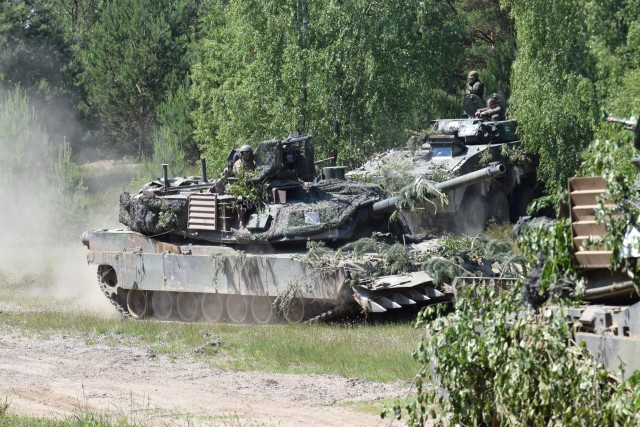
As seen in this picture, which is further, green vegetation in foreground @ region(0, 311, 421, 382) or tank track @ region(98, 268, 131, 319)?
tank track @ region(98, 268, 131, 319)

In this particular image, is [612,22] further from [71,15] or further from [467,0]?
[71,15]

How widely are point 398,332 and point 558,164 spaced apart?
10.3 meters

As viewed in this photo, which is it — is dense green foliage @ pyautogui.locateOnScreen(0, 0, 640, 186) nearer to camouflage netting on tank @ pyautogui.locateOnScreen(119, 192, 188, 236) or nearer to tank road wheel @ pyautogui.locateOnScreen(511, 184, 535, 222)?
tank road wheel @ pyautogui.locateOnScreen(511, 184, 535, 222)

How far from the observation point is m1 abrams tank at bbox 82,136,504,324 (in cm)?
1555

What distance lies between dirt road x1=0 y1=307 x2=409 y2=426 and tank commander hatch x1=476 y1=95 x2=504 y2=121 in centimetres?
1240

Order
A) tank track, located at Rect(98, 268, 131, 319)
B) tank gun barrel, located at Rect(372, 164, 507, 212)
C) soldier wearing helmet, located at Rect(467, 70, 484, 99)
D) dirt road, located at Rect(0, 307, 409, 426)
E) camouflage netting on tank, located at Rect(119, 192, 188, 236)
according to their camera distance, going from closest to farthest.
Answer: dirt road, located at Rect(0, 307, 409, 426), tank gun barrel, located at Rect(372, 164, 507, 212), camouflage netting on tank, located at Rect(119, 192, 188, 236), tank track, located at Rect(98, 268, 131, 319), soldier wearing helmet, located at Rect(467, 70, 484, 99)

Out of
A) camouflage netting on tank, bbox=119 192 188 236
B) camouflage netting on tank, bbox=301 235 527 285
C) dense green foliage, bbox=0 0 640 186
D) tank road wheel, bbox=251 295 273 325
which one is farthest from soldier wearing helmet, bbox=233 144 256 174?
dense green foliage, bbox=0 0 640 186

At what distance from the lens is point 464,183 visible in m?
16.1

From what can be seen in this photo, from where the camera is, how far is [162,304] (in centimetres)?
1906

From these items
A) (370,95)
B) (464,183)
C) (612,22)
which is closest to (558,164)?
(612,22)

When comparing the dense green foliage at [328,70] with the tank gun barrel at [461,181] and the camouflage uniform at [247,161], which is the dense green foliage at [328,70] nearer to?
the tank gun barrel at [461,181]

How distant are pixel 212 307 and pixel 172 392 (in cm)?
688

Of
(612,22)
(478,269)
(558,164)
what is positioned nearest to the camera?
(478,269)

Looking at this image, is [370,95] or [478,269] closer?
[478,269]
